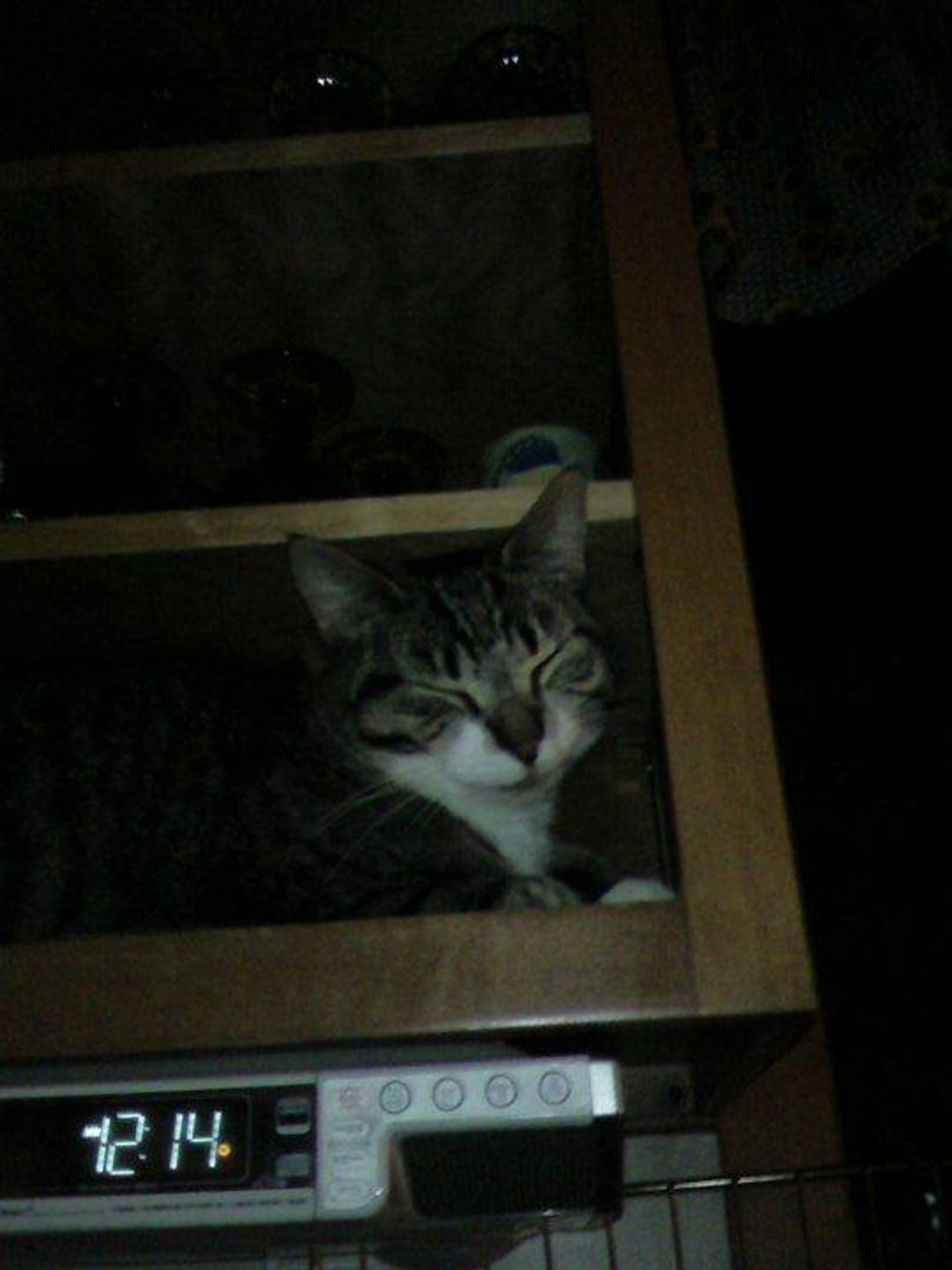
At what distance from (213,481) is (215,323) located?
1.06 ft

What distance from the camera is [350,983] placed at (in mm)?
755

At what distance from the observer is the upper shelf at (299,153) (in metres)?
1.07

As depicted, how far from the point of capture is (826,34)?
133 cm

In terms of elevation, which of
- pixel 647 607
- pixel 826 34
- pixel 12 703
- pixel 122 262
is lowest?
pixel 647 607

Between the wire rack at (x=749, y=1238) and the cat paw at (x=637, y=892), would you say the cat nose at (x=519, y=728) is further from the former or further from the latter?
the wire rack at (x=749, y=1238)

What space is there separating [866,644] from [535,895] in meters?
1.72

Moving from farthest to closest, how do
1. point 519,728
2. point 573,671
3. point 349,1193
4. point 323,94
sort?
point 323,94 < point 573,671 < point 519,728 < point 349,1193

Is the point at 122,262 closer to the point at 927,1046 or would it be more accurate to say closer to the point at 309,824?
the point at 309,824

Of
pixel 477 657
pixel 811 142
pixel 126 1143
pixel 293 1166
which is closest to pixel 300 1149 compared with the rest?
pixel 293 1166

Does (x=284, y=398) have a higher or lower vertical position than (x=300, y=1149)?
higher

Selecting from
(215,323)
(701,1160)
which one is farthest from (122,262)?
(701,1160)

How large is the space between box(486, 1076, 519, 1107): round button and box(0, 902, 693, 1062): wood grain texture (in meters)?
0.04

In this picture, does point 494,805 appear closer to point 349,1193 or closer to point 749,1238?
point 349,1193

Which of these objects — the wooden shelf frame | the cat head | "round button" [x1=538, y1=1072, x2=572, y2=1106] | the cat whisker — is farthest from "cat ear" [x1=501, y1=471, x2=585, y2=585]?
"round button" [x1=538, y1=1072, x2=572, y2=1106]
